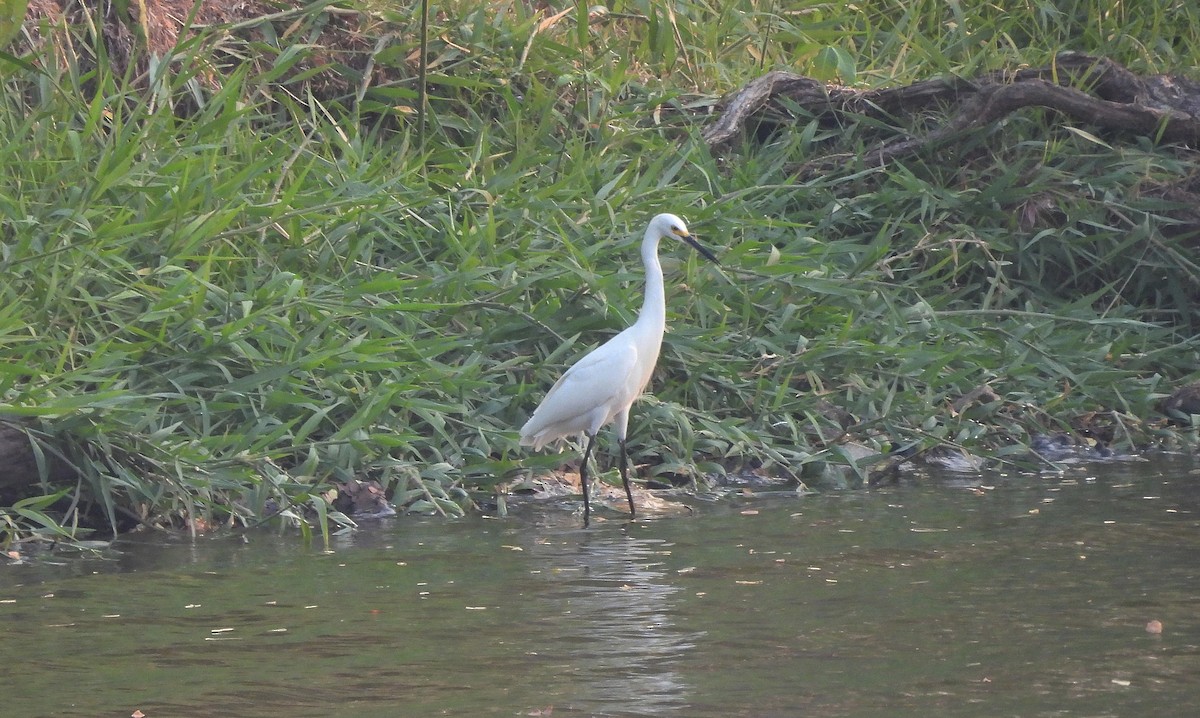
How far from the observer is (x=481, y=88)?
30.8ft

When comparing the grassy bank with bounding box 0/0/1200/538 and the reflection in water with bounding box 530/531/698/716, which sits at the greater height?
the grassy bank with bounding box 0/0/1200/538

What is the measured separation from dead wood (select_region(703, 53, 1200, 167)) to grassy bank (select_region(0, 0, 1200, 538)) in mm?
160

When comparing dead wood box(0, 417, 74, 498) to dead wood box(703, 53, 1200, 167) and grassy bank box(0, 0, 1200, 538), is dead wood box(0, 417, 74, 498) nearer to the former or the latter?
grassy bank box(0, 0, 1200, 538)

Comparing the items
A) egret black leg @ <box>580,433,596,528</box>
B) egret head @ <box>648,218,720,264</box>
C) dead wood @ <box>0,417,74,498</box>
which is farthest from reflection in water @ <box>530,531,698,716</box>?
dead wood @ <box>0,417,74,498</box>

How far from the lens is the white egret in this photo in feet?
21.4

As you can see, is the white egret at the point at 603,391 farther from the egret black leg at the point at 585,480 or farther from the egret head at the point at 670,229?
the egret head at the point at 670,229

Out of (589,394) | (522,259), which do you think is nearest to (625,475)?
(589,394)

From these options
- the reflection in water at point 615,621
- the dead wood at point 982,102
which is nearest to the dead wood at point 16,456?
the reflection in water at point 615,621

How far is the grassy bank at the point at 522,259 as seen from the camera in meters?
6.53

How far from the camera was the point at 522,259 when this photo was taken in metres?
7.93

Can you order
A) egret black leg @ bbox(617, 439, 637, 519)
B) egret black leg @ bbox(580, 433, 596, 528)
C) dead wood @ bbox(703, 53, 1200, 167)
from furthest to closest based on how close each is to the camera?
dead wood @ bbox(703, 53, 1200, 167) → egret black leg @ bbox(617, 439, 637, 519) → egret black leg @ bbox(580, 433, 596, 528)

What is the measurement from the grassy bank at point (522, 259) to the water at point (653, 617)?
26.8 inches

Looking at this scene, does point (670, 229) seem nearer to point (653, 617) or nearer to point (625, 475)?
point (625, 475)

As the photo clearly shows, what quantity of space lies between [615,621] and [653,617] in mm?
109
